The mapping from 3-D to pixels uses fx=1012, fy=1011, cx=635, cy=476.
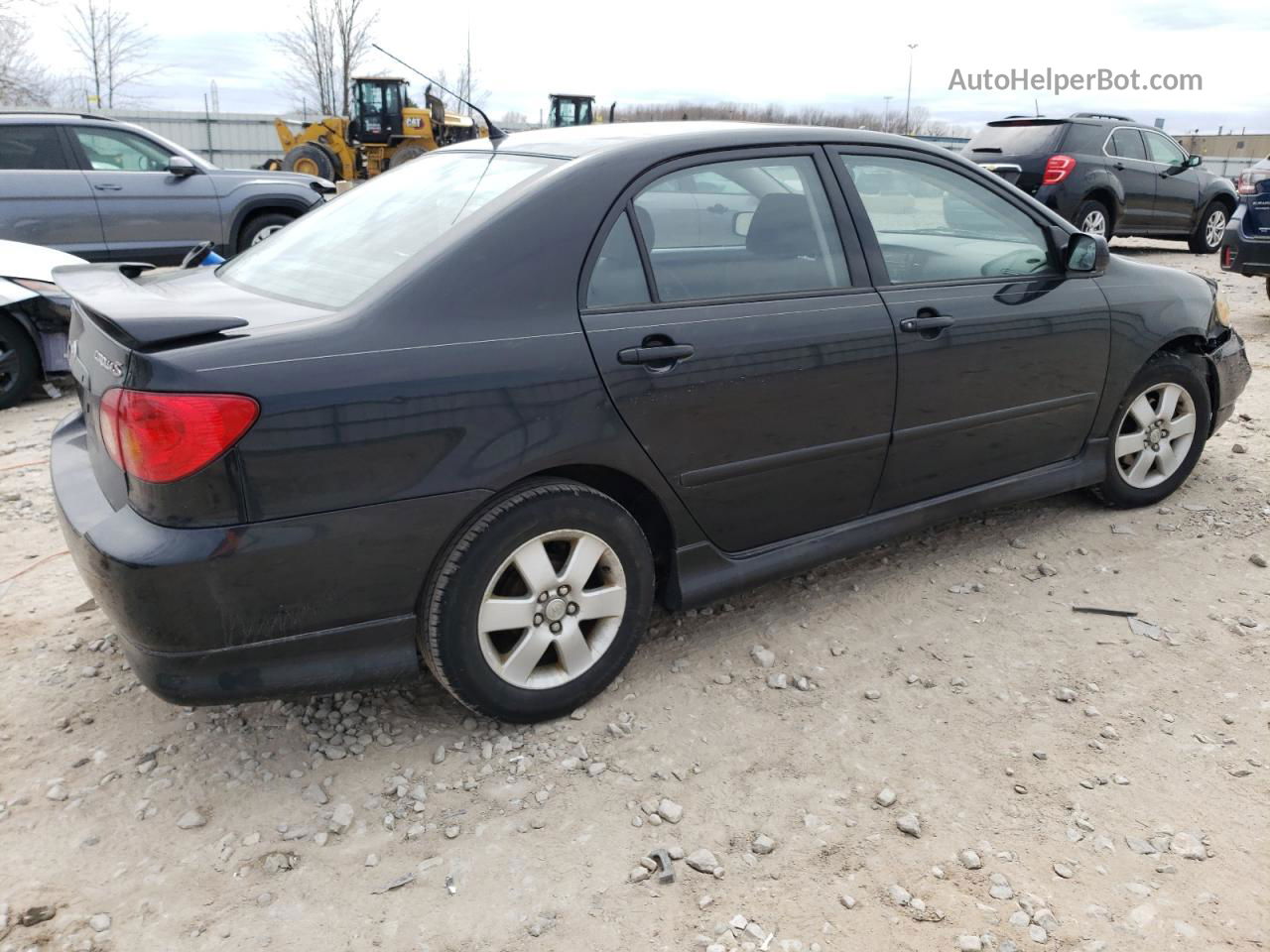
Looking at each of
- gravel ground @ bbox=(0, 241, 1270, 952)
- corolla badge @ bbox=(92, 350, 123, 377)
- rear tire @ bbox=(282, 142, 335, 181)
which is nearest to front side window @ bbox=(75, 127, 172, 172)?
gravel ground @ bbox=(0, 241, 1270, 952)

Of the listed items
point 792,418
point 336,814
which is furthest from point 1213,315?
point 336,814

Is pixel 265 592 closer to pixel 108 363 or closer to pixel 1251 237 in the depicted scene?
pixel 108 363

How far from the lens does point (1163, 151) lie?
13.3m

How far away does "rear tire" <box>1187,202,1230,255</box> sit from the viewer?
14.0 metres

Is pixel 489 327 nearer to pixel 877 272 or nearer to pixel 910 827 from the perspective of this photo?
pixel 877 272

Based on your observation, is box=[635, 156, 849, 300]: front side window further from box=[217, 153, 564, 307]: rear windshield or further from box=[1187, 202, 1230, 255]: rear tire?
box=[1187, 202, 1230, 255]: rear tire

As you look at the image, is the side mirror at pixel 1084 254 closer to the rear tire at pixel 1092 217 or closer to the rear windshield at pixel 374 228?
the rear windshield at pixel 374 228

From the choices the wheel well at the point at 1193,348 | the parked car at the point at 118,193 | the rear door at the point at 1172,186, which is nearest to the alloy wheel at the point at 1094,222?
the rear door at the point at 1172,186

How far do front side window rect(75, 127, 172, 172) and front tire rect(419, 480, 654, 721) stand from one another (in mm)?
8200

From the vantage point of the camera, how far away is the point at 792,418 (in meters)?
3.13

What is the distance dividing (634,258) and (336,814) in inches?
66.1

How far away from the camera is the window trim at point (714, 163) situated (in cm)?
281

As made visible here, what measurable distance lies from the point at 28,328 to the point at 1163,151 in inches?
523

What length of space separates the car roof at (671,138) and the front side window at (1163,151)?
11.5 metres
